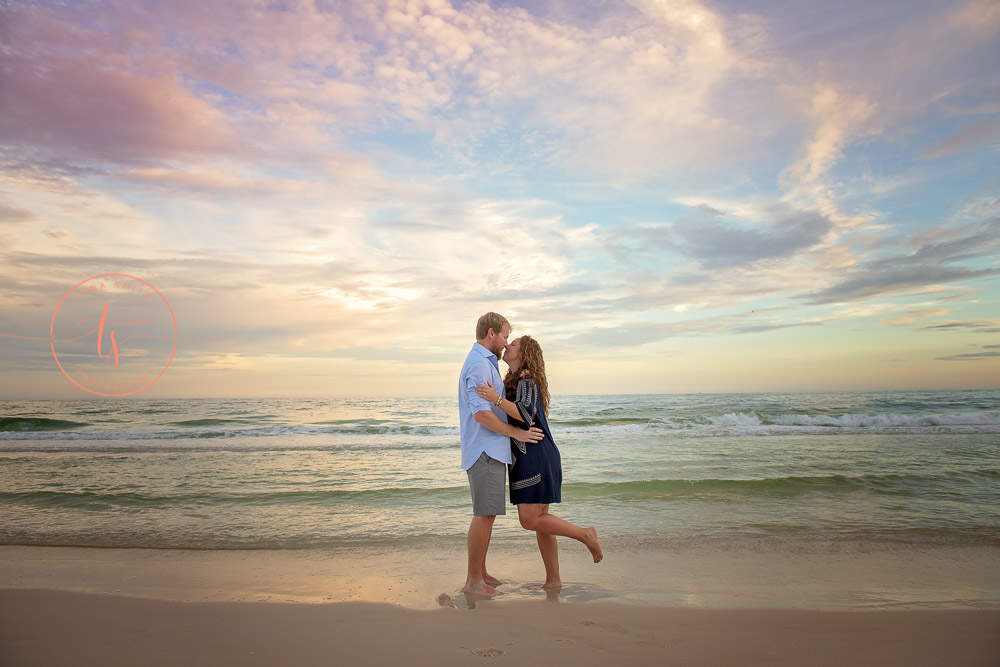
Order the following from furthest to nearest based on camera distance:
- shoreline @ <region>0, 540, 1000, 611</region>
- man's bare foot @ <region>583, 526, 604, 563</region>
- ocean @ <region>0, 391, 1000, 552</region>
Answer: ocean @ <region>0, 391, 1000, 552</region> → man's bare foot @ <region>583, 526, 604, 563</region> → shoreline @ <region>0, 540, 1000, 611</region>

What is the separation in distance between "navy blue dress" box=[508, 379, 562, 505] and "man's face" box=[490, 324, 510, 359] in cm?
33

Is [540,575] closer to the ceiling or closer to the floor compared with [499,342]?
closer to the floor

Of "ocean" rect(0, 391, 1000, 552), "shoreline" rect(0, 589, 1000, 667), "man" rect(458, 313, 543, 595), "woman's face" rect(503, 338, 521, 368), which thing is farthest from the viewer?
"ocean" rect(0, 391, 1000, 552)

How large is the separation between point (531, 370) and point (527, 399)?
0.85ft

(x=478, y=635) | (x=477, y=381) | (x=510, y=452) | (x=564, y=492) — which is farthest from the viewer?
(x=564, y=492)

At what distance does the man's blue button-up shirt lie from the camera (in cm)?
444

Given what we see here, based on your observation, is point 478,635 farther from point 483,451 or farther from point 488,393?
point 488,393

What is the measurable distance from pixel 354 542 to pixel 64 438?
1995 centimetres

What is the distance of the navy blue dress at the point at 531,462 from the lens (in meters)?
4.42

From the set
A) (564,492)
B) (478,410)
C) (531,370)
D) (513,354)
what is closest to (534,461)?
(478,410)

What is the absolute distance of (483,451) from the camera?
4477 millimetres

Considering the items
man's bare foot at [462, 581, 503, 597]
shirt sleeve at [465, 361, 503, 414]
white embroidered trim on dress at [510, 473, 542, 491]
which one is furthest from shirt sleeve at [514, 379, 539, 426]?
man's bare foot at [462, 581, 503, 597]

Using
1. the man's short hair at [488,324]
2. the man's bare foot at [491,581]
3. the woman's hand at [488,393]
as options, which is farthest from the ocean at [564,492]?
the man's short hair at [488,324]

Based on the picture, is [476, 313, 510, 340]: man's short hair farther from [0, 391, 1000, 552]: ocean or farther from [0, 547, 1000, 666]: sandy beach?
[0, 391, 1000, 552]: ocean
